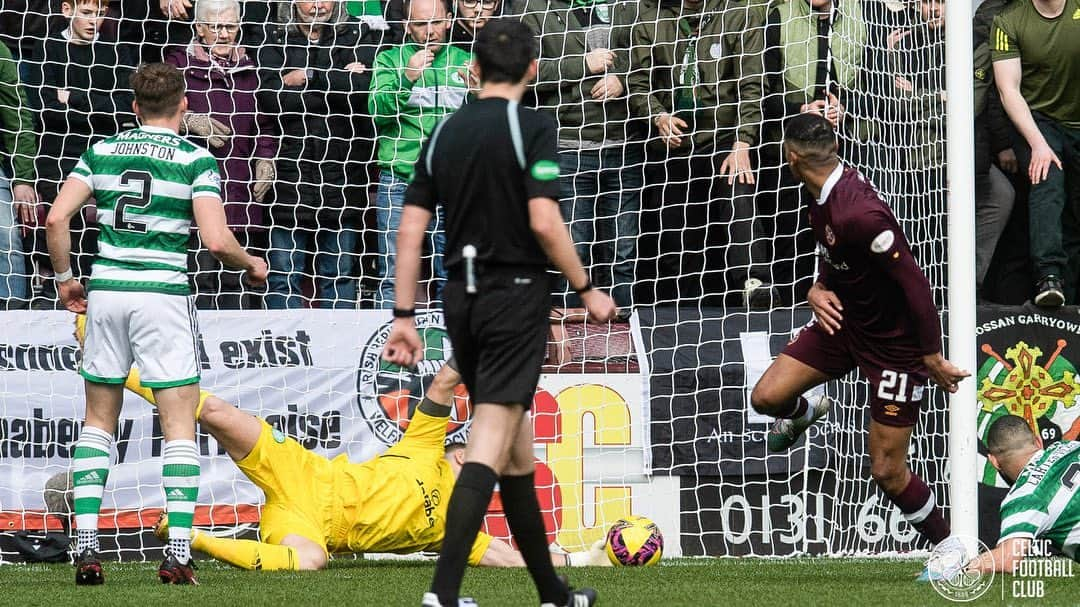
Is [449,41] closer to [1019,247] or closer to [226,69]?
[226,69]

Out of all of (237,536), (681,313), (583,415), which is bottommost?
(237,536)

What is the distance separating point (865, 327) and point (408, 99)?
3926 millimetres

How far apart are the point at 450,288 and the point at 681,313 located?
4.49m

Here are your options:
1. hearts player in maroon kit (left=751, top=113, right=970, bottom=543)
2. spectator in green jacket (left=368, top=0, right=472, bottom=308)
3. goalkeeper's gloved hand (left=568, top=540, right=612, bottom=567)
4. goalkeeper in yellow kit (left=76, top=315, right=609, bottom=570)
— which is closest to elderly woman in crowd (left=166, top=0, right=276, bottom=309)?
spectator in green jacket (left=368, top=0, right=472, bottom=308)

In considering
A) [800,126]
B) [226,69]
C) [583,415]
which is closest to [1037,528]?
[800,126]

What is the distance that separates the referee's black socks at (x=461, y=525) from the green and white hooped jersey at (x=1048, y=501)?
2.52 metres

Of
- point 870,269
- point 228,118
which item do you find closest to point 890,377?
point 870,269

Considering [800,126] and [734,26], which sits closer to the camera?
[800,126]

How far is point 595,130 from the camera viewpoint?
9.76m

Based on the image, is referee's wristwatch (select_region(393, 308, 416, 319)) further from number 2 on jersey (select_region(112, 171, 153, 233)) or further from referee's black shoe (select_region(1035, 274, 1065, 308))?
referee's black shoe (select_region(1035, 274, 1065, 308))

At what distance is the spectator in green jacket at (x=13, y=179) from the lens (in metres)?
9.23

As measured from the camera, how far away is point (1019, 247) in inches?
384

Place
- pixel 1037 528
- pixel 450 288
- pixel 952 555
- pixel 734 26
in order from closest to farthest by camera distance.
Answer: pixel 450 288
pixel 1037 528
pixel 952 555
pixel 734 26
